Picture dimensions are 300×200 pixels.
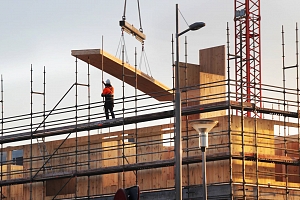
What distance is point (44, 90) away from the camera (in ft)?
128

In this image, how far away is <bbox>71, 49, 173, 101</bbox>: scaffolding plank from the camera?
3528 cm

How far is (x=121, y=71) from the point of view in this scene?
36.6 metres

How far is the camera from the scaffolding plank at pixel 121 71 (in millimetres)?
35281

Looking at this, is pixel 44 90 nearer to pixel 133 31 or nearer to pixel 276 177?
pixel 133 31

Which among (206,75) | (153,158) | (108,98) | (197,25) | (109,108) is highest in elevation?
(197,25)

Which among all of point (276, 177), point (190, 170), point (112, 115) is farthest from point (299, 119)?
point (112, 115)

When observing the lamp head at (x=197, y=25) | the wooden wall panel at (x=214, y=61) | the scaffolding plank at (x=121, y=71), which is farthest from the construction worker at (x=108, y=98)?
the lamp head at (x=197, y=25)

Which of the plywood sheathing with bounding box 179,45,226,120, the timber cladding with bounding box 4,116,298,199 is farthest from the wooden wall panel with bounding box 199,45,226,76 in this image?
the timber cladding with bounding box 4,116,298,199

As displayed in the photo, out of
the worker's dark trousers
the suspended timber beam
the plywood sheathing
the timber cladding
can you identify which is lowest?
the timber cladding

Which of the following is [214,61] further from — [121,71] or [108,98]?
[108,98]

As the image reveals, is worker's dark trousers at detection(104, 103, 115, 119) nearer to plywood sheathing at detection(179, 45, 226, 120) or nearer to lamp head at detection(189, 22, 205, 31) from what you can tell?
plywood sheathing at detection(179, 45, 226, 120)

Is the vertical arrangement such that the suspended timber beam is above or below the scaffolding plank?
above

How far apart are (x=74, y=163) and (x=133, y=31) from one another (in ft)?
21.4

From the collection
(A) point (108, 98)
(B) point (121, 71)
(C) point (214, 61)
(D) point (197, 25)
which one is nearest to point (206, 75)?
(C) point (214, 61)
